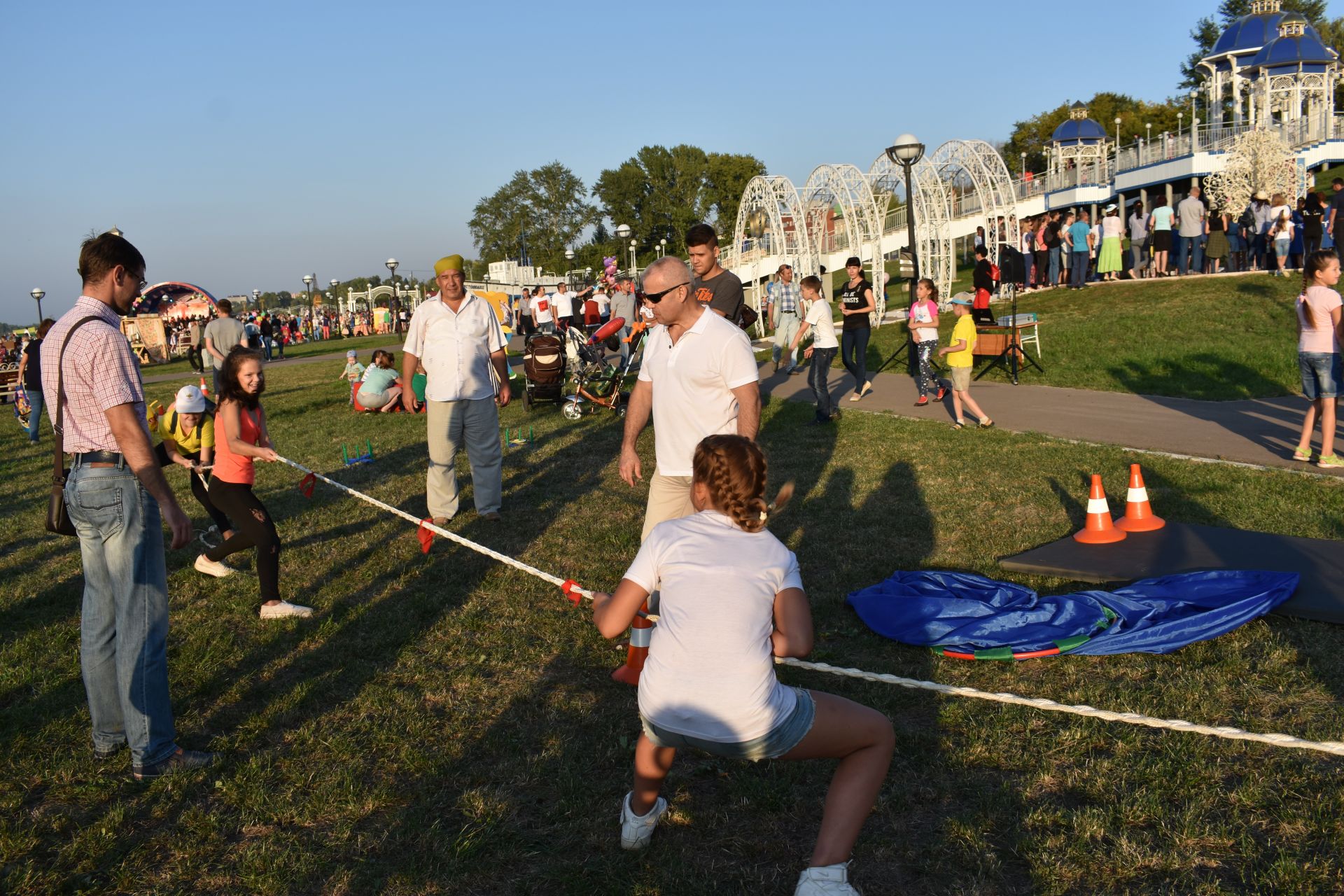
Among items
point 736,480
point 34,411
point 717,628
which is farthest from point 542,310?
point 717,628

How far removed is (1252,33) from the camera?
134ft

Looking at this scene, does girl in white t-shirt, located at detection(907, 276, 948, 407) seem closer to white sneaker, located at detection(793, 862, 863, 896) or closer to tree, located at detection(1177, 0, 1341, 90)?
white sneaker, located at detection(793, 862, 863, 896)

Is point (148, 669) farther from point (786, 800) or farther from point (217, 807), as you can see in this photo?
point (786, 800)

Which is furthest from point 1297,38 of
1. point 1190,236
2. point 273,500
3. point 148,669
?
point 148,669

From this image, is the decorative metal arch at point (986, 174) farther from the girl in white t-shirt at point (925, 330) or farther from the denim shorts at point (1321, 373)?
the denim shorts at point (1321, 373)

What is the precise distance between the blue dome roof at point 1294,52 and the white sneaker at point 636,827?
148ft

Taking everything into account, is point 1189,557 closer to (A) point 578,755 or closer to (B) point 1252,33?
(A) point 578,755

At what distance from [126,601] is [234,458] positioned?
230 centimetres

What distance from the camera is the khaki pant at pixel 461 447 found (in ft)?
26.5

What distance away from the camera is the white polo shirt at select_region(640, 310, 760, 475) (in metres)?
4.67

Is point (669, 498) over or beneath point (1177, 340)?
beneath

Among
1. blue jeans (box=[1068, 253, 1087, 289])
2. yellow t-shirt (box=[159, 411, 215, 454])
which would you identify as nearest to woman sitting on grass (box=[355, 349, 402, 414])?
yellow t-shirt (box=[159, 411, 215, 454])

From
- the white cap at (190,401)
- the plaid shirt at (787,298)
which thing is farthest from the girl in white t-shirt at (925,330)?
the white cap at (190,401)

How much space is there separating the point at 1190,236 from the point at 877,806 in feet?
72.3
